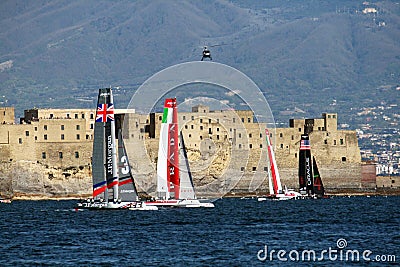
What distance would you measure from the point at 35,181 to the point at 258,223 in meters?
36.0

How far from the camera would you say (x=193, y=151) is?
106125 mm

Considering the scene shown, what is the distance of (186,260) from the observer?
4562cm

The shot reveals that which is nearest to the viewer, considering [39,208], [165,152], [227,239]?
[227,239]

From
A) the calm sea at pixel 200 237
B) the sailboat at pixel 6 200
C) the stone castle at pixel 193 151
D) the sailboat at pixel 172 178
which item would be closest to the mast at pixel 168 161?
the sailboat at pixel 172 178

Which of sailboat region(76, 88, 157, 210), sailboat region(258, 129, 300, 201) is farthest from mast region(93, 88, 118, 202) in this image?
sailboat region(258, 129, 300, 201)

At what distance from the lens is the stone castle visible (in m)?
96.6

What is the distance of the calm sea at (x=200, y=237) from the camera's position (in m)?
45.9

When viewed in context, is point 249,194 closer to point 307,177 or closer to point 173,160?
point 307,177

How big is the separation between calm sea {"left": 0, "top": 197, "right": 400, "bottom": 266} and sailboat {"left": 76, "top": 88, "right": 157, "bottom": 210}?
703mm

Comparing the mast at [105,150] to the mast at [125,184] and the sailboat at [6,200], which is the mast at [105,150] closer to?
the mast at [125,184]

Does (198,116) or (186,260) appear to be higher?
(198,116)

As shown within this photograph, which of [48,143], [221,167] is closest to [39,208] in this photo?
[48,143]

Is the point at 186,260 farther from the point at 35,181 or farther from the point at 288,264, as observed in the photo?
the point at 35,181

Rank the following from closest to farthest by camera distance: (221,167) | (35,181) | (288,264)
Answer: (288,264), (35,181), (221,167)
